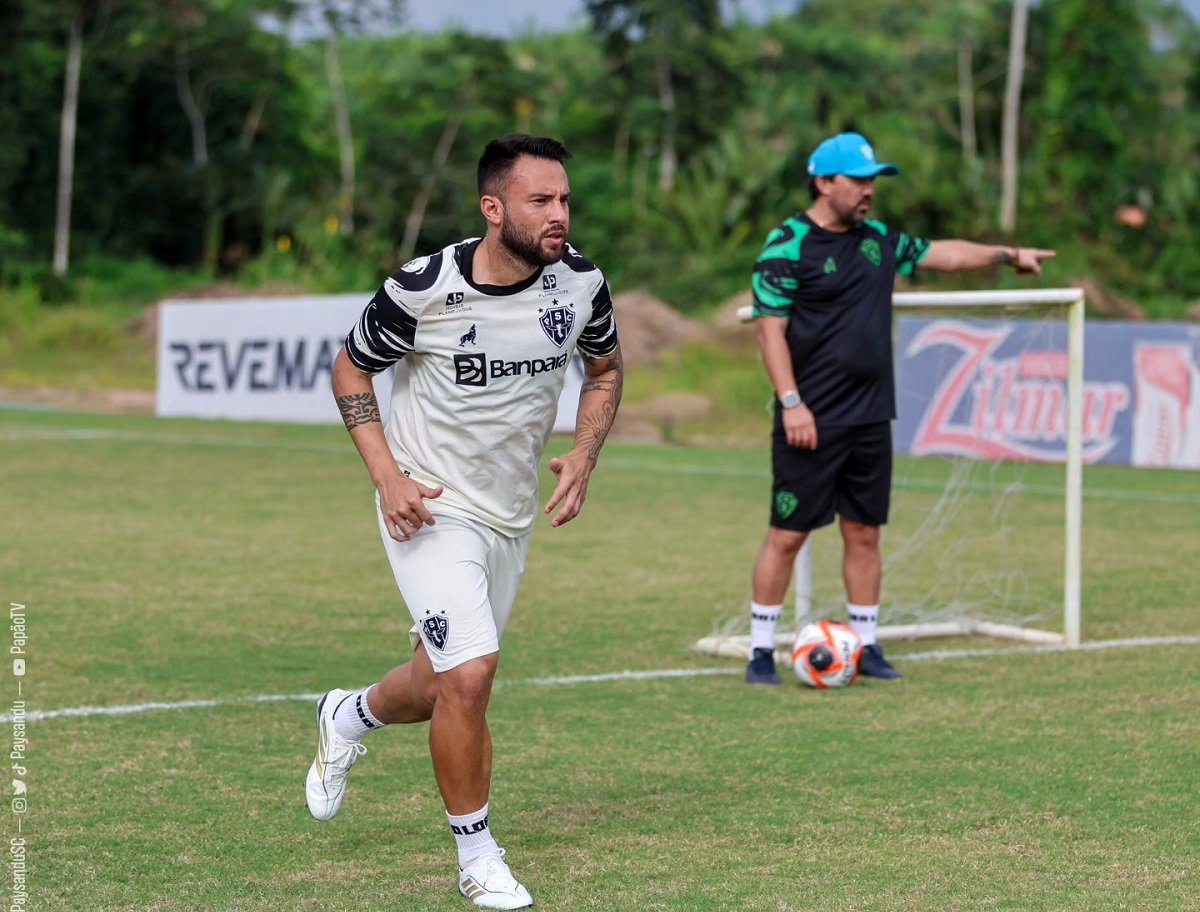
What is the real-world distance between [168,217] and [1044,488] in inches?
1324

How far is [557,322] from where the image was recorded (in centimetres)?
480

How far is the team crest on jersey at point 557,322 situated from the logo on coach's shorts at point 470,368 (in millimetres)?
193

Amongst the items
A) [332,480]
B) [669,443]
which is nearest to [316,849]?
→ [332,480]

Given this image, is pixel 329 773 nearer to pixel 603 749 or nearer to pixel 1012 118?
pixel 603 749

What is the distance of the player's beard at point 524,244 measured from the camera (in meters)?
4.64

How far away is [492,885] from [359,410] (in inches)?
51.1

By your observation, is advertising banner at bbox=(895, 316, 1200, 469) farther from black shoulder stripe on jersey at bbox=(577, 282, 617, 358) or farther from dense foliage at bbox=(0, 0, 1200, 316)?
dense foliage at bbox=(0, 0, 1200, 316)

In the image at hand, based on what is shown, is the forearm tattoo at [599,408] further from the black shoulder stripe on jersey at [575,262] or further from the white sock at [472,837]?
A: the white sock at [472,837]

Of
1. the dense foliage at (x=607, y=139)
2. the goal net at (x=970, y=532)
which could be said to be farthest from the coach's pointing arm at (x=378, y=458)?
the dense foliage at (x=607, y=139)

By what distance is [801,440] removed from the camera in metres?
7.35

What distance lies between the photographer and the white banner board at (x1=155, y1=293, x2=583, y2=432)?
22.6 meters

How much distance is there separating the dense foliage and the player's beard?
32144mm

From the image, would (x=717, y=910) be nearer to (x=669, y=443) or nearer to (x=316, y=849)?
(x=316, y=849)

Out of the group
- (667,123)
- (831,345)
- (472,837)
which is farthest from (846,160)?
(667,123)
